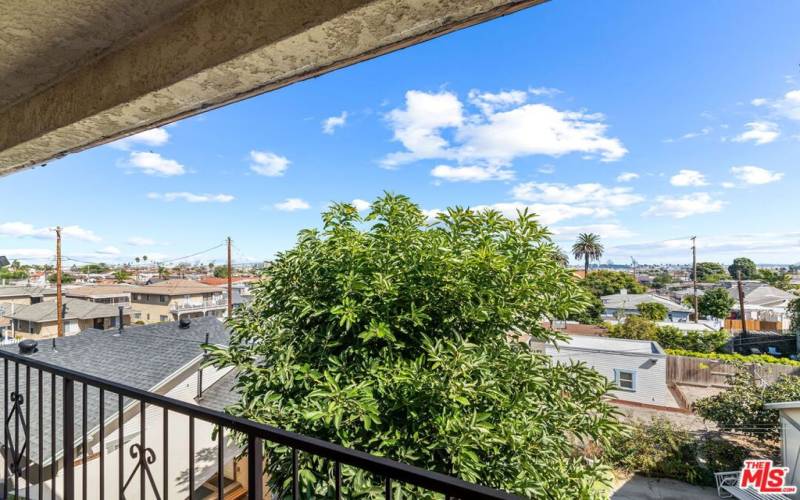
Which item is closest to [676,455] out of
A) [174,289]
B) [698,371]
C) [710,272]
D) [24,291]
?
[698,371]

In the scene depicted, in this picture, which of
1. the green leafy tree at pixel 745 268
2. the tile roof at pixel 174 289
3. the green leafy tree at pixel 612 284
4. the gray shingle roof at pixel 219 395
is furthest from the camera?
the green leafy tree at pixel 745 268

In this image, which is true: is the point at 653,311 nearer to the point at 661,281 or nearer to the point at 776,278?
the point at 776,278

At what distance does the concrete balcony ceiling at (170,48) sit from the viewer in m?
0.71

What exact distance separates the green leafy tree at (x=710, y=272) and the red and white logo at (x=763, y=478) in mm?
31943

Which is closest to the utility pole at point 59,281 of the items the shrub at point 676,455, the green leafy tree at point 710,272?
the shrub at point 676,455

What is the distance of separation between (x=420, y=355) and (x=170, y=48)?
2084 millimetres

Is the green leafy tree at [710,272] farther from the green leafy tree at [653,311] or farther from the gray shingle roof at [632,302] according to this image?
the green leafy tree at [653,311]

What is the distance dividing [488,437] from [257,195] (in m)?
21.7

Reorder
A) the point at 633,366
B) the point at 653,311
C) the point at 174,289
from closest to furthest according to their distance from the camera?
the point at 633,366 → the point at 653,311 → the point at 174,289

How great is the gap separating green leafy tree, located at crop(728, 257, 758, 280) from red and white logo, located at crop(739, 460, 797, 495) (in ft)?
117

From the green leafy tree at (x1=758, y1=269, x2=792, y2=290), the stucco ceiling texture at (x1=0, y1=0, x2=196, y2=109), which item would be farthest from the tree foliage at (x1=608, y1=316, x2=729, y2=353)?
the green leafy tree at (x1=758, y1=269, x2=792, y2=290)

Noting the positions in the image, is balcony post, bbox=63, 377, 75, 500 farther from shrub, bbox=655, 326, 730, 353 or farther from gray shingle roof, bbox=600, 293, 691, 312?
gray shingle roof, bbox=600, 293, 691, 312

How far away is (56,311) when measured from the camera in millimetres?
15445

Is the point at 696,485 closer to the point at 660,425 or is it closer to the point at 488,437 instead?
the point at 660,425
